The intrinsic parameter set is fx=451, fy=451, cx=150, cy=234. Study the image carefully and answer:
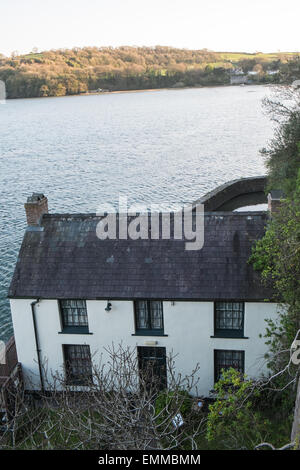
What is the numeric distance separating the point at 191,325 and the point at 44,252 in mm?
7021

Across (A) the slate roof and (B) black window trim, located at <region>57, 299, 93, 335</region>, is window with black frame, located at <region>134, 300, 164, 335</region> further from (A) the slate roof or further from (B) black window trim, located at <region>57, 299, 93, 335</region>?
(B) black window trim, located at <region>57, 299, 93, 335</region>

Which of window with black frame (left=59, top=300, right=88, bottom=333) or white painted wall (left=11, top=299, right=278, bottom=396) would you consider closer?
white painted wall (left=11, top=299, right=278, bottom=396)

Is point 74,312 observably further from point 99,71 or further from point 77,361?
point 99,71

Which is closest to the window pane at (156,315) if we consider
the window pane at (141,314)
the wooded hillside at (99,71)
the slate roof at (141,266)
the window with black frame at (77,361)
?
the window pane at (141,314)

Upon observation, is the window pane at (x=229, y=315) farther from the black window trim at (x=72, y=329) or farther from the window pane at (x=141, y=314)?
the black window trim at (x=72, y=329)

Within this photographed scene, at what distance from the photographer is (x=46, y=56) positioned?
178 m

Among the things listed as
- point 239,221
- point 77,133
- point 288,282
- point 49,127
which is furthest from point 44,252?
point 49,127

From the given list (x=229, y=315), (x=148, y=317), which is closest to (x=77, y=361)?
(x=148, y=317)
